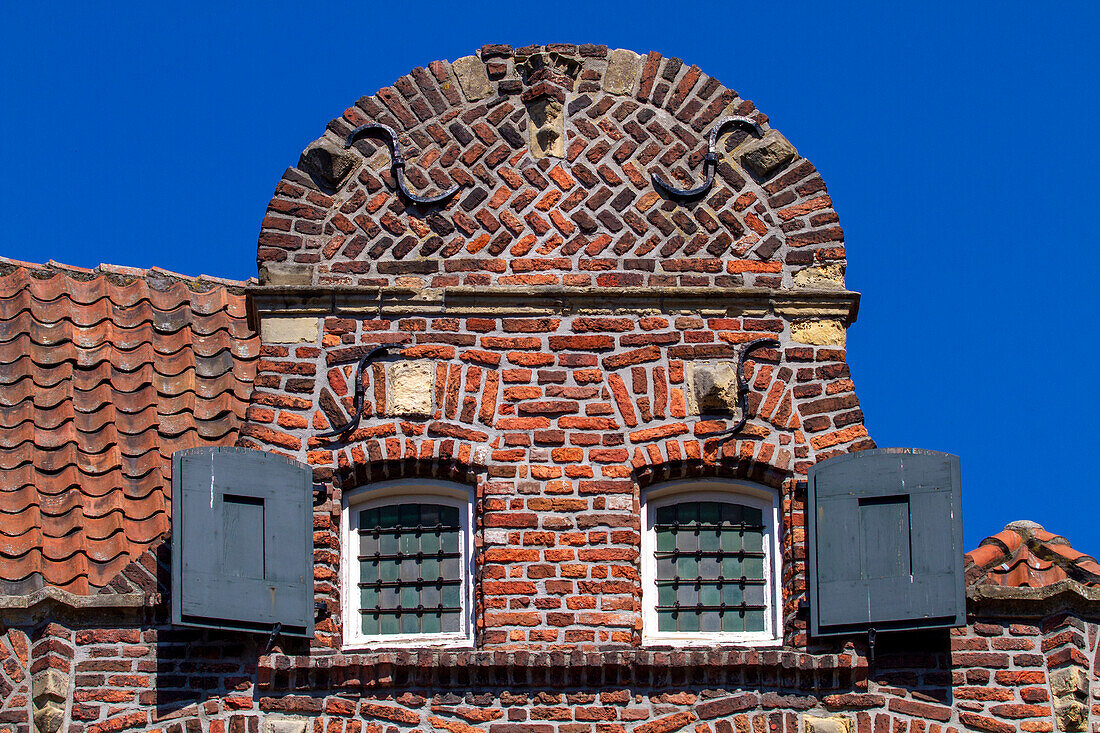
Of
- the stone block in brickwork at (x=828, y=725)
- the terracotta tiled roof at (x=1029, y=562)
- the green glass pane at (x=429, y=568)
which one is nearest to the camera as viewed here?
the stone block in brickwork at (x=828, y=725)

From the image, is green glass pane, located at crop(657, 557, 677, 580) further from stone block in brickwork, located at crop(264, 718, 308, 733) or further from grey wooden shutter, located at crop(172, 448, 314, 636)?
stone block in brickwork, located at crop(264, 718, 308, 733)

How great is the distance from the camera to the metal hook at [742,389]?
1136cm

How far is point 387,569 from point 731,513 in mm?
1942

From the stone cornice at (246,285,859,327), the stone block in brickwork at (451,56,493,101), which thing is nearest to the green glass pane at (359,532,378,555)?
the stone cornice at (246,285,859,327)

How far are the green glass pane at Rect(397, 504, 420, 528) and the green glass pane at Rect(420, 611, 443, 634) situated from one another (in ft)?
1.72

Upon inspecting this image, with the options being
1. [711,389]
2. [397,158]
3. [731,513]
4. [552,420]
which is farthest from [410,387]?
[731,513]

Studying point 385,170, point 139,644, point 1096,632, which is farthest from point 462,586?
point 1096,632

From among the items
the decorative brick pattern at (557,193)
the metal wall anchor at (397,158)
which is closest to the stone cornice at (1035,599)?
the decorative brick pattern at (557,193)

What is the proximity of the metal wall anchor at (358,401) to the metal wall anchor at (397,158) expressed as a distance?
0.99 m

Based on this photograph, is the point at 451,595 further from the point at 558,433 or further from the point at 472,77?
the point at 472,77

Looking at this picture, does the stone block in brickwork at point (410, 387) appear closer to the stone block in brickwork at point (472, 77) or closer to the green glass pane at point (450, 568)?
the green glass pane at point (450, 568)

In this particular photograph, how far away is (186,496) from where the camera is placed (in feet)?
35.5

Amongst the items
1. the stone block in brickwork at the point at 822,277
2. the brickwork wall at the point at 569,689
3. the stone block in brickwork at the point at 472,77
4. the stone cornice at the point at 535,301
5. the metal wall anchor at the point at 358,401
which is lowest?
the brickwork wall at the point at 569,689

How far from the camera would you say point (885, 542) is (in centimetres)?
1088
